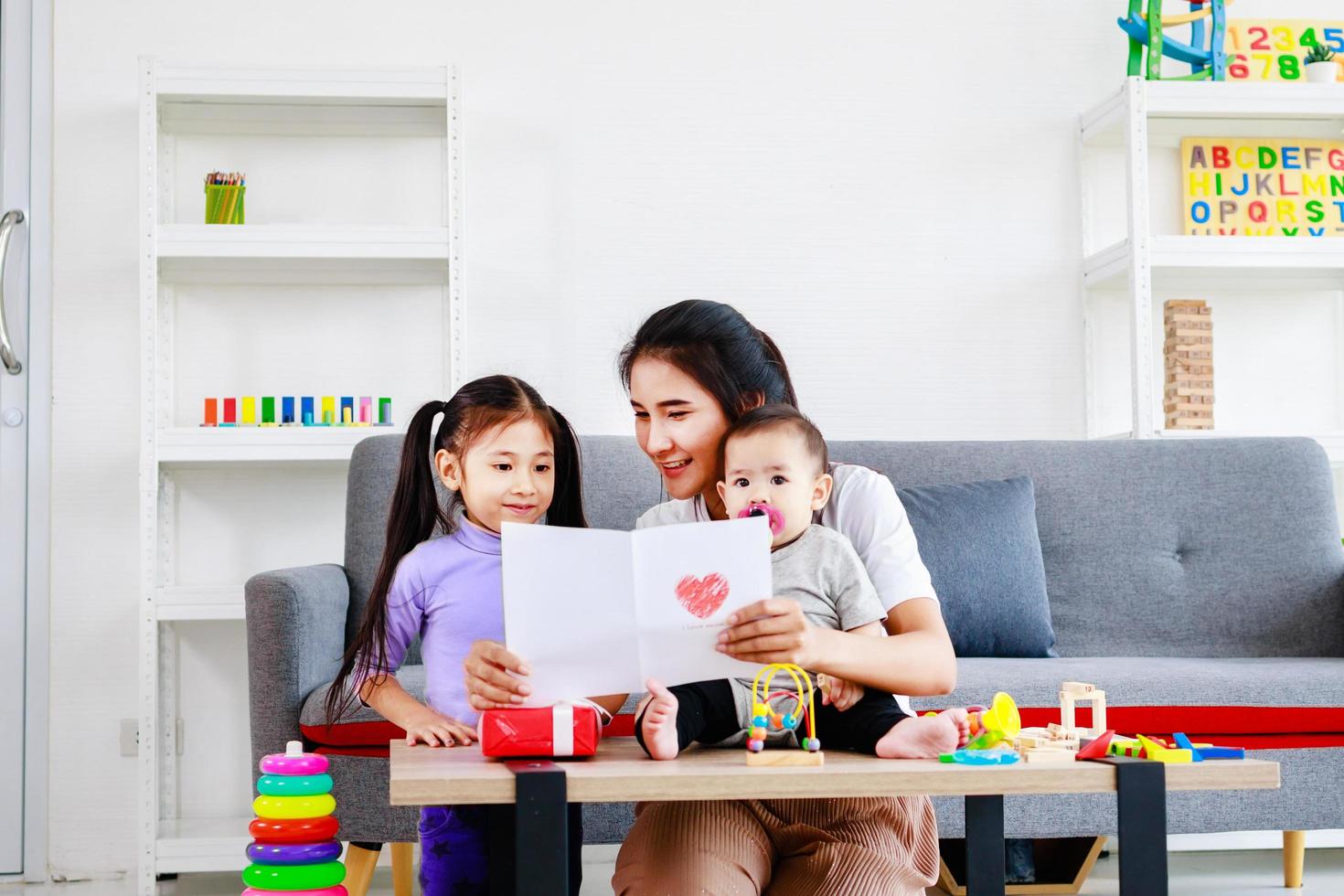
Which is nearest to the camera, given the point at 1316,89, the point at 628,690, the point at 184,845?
the point at 628,690

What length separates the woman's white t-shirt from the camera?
1323 millimetres

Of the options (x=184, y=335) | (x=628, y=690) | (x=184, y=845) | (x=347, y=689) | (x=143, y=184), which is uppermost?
(x=143, y=184)

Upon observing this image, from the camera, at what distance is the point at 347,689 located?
1912mm

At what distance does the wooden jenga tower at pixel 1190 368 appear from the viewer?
287cm

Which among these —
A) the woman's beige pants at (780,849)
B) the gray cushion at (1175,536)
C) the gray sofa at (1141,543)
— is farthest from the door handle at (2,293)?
the woman's beige pants at (780,849)

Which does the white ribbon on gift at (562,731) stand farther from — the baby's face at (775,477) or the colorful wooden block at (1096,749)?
the colorful wooden block at (1096,749)

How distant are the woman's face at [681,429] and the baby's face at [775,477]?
172 mm

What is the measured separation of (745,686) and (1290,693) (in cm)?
125

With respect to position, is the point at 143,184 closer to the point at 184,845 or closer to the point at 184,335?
the point at 184,335

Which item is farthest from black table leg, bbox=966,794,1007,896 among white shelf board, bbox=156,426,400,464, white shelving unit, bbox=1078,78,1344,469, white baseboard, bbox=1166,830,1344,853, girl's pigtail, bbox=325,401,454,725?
white baseboard, bbox=1166,830,1344,853

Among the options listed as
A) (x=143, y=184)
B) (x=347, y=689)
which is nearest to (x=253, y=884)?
(x=347, y=689)

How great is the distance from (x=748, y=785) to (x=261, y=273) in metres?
2.26

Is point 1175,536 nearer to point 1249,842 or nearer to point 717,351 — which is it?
point 1249,842

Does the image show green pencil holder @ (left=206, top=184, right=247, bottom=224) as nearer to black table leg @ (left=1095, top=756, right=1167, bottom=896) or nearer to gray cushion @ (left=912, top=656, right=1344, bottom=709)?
gray cushion @ (left=912, top=656, right=1344, bottom=709)
